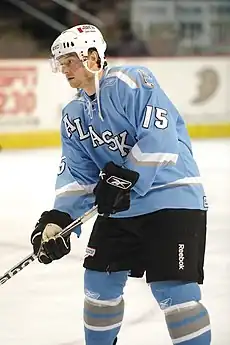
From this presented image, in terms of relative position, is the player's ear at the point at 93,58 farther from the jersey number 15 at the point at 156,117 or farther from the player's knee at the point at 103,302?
the player's knee at the point at 103,302

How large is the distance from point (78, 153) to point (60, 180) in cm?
10

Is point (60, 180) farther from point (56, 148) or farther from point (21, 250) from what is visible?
point (56, 148)

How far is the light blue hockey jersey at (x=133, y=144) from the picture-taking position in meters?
1.81

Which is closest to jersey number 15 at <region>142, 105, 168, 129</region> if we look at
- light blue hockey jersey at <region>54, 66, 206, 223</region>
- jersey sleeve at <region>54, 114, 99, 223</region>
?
light blue hockey jersey at <region>54, 66, 206, 223</region>

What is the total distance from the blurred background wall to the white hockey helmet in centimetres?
463

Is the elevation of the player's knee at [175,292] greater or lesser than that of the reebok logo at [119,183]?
lesser

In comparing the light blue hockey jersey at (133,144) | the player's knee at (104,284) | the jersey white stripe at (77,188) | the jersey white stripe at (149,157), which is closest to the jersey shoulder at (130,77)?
the light blue hockey jersey at (133,144)

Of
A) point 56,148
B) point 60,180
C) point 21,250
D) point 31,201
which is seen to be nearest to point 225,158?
point 56,148

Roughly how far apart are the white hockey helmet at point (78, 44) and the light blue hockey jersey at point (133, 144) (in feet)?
0.21

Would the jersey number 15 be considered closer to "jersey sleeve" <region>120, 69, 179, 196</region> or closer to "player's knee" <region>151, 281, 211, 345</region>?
"jersey sleeve" <region>120, 69, 179, 196</region>

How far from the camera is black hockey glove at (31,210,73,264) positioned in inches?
74.4

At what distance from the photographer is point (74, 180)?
2.01 m

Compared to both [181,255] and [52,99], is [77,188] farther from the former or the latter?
[52,99]

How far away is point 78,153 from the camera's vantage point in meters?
1.98
